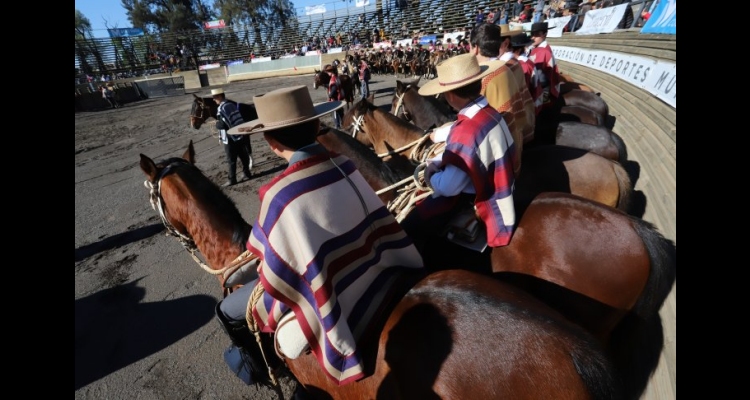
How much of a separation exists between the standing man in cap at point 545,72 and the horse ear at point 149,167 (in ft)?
16.2

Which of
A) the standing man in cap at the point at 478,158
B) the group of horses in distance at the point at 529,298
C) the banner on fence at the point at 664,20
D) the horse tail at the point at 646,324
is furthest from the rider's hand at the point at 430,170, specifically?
the banner on fence at the point at 664,20

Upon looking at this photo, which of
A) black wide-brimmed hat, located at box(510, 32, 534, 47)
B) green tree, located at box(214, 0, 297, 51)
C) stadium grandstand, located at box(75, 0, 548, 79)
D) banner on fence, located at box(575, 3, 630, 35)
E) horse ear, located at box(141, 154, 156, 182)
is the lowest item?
horse ear, located at box(141, 154, 156, 182)

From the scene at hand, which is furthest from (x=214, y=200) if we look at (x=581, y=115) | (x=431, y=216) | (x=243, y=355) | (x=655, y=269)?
(x=581, y=115)

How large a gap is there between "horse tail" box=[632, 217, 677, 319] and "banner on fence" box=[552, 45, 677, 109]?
1407 millimetres

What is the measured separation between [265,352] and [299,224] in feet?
4.09

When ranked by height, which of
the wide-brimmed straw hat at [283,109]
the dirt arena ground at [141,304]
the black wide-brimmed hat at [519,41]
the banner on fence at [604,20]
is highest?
the banner on fence at [604,20]

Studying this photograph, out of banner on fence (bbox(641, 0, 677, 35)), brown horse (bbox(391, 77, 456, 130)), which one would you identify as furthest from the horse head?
banner on fence (bbox(641, 0, 677, 35))

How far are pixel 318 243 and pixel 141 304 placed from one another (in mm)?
4037

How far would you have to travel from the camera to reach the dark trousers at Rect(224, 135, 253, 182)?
7.31 m

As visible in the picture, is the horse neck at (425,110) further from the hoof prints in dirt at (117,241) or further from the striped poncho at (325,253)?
the hoof prints in dirt at (117,241)

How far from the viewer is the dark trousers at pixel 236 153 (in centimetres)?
731

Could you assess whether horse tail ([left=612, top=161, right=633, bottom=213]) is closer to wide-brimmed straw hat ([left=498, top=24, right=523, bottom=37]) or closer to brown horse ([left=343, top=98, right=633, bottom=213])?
brown horse ([left=343, top=98, right=633, bottom=213])
